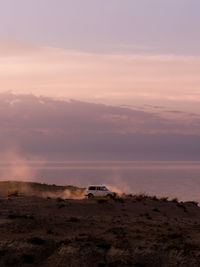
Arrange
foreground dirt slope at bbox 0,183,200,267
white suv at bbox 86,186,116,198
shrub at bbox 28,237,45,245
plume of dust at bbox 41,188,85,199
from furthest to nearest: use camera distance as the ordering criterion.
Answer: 1. plume of dust at bbox 41,188,85,199
2. white suv at bbox 86,186,116,198
3. shrub at bbox 28,237,45,245
4. foreground dirt slope at bbox 0,183,200,267

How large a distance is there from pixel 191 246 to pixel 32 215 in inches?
519

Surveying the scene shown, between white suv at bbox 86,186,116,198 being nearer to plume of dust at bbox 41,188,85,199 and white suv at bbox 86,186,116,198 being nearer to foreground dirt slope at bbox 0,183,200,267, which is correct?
plume of dust at bbox 41,188,85,199

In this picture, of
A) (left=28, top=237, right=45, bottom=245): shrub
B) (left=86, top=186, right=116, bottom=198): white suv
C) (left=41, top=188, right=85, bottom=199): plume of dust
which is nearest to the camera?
(left=28, top=237, right=45, bottom=245): shrub

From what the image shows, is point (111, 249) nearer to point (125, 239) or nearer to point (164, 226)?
point (125, 239)

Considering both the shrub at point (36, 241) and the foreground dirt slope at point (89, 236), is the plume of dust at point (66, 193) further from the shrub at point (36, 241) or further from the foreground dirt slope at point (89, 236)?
the shrub at point (36, 241)

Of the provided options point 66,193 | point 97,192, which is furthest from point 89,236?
point 66,193

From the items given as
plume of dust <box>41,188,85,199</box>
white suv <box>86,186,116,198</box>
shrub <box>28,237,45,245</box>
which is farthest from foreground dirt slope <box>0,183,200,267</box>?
plume of dust <box>41,188,85,199</box>

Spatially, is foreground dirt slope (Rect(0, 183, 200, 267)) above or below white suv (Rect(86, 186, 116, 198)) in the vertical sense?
below

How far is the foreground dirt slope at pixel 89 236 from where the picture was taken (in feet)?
68.4

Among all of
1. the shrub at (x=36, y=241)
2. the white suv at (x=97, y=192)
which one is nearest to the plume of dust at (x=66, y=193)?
the white suv at (x=97, y=192)

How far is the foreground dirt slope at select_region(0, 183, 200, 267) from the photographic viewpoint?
68.4 feet

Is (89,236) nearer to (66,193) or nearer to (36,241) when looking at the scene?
(36,241)

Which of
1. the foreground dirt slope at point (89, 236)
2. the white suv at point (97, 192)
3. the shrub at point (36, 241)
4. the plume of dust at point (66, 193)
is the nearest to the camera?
the foreground dirt slope at point (89, 236)

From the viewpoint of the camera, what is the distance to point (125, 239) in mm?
24516
